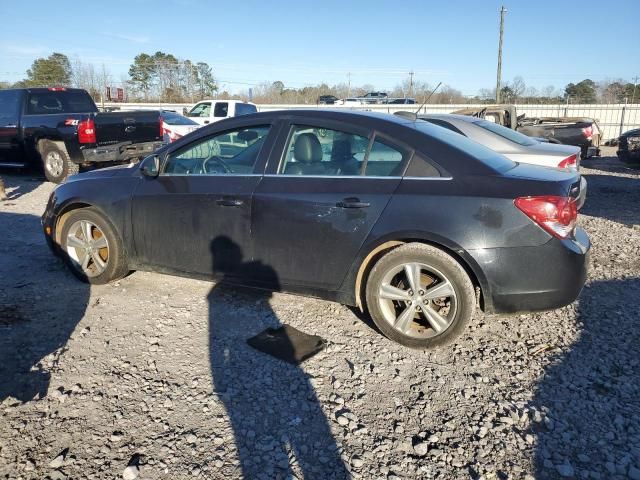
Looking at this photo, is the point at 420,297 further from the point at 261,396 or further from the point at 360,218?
the point at 261,396

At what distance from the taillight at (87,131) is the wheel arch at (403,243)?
26.8 feet

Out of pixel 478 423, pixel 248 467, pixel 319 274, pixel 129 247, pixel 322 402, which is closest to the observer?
pixel 248 467

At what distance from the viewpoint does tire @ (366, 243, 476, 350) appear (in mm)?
3309

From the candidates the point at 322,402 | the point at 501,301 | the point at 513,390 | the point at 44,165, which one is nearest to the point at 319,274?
the point at 322,402

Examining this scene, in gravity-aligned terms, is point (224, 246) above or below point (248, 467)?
above

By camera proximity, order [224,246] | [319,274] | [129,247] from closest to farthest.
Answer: [319,274]
[224,246]
[129,247]

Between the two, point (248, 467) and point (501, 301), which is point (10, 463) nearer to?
point (248, 467)

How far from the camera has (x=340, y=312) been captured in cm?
415

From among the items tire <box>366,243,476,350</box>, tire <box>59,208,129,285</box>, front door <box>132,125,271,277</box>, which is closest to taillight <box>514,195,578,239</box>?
tire <box>366,243,476,350</box>

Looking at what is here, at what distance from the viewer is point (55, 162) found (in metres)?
10.8

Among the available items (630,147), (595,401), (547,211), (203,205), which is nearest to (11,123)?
(203,205)

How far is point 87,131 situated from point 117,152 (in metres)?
0.67

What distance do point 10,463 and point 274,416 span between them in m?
1.33

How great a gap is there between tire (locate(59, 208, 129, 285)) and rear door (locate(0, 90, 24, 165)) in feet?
25.8
